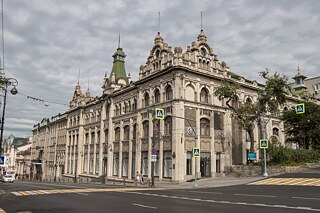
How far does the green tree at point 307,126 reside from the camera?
1817 inches

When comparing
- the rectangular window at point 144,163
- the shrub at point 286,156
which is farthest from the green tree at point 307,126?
the rectangular window at point 144,163

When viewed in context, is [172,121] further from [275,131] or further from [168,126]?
[275,131]

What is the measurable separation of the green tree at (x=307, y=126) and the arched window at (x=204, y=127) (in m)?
15.4

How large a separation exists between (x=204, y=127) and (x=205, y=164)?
4693 millimetres

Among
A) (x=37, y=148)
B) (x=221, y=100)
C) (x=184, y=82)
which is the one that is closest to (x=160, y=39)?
(x=184, y=82)

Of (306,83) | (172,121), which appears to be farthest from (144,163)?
(306,83)

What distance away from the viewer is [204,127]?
39281 mm

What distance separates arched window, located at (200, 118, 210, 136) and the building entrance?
2.69 m

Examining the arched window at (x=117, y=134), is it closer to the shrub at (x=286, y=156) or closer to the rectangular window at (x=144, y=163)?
the rectangular window at (x=144, y=163)

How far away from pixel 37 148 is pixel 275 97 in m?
77.6

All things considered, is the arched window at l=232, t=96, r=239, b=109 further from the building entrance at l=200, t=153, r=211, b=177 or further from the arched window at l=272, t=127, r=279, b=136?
the arched window at l=272, t=127, r=279, b=136

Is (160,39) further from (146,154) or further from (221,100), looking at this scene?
(146,154)

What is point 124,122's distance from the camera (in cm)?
4794

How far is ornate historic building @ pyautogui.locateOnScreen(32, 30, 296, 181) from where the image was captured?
37.1m
